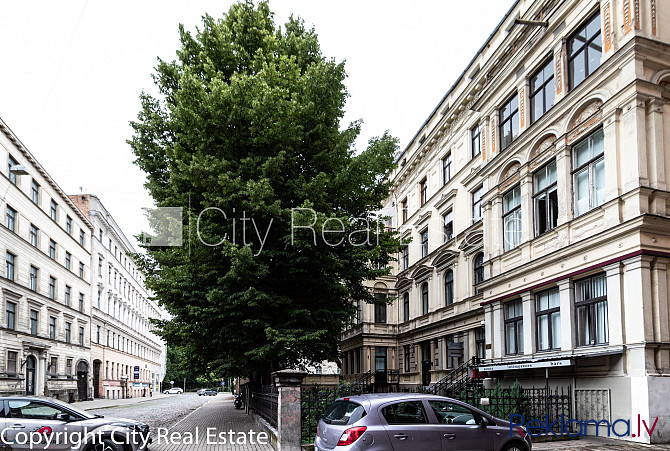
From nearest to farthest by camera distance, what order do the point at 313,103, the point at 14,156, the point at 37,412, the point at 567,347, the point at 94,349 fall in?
the point at 37,412 < the point at 567,347 < the point at 313,103 < the point at 14,156 < the point at 94,349

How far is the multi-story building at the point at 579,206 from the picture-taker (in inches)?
566

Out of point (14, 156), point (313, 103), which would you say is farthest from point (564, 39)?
point (14, 156)

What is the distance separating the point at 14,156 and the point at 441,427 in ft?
115

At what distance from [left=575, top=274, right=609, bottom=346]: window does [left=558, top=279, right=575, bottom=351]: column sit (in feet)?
0.43

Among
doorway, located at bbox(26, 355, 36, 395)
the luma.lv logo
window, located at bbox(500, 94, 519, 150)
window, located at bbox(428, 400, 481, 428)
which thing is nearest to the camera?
window, located at bbox(428, 400, 481, 428)

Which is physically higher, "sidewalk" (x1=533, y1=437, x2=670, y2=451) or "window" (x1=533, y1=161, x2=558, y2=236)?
"window" (x1=533, y1=161, x2=558, y2=236)

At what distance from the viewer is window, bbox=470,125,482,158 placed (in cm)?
2791

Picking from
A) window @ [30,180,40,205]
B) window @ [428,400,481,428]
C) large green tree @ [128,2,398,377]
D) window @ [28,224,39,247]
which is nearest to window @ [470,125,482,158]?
large green tree @ [128,2,398,377]

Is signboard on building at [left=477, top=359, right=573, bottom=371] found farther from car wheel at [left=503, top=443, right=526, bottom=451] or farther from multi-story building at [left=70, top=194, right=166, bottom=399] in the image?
A: multi-story building at [left=70, top=194, right=166, bottom=399]

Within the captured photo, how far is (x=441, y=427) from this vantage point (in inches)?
406

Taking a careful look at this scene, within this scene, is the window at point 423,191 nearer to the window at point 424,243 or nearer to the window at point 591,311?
the window at point 424,243

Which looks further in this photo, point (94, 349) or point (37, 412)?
point (94, 349)

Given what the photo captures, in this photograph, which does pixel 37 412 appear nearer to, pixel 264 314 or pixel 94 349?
pixel 264 314

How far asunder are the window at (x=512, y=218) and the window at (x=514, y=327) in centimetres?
200
